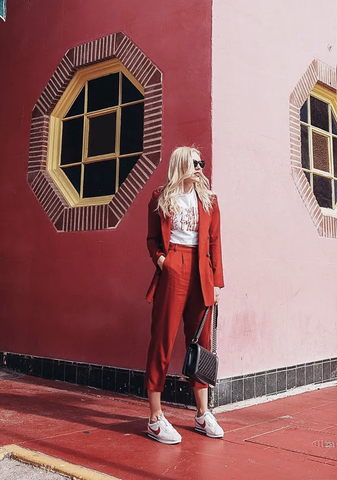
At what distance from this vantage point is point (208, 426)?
3.39m

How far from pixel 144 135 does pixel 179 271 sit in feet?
5.60

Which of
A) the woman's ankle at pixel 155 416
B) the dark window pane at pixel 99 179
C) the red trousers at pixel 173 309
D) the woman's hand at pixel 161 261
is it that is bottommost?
the woman's ankle at pixel 155 416

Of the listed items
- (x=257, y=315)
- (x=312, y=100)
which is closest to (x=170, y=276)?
(x=257, y=315)

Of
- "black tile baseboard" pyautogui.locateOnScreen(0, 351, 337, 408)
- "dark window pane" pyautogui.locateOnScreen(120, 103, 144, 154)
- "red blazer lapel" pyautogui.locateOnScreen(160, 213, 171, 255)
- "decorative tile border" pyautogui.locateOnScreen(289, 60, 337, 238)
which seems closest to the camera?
"red blazer lapel" pyautogui.locateOnScreen(160, 213, 171, 255)

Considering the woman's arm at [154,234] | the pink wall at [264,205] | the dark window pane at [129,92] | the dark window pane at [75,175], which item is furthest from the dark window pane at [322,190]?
the woman's arm at [154,234]

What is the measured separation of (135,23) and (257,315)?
2.84 m

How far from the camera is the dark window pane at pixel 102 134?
5.14 meters

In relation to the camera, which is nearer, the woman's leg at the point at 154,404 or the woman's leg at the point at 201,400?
the woman's leg at the point at 154,404

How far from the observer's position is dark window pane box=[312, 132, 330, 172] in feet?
18.4

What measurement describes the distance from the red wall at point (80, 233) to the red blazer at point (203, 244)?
0.88 m

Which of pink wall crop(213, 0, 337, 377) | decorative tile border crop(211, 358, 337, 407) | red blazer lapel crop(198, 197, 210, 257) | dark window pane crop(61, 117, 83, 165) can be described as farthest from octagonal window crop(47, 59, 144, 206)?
decorative tile border crop(211, 358, 337, 407)

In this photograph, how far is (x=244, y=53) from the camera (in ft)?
15.3

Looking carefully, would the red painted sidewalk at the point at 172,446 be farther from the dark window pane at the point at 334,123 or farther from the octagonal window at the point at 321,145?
the dark window pane at the point at 334,123

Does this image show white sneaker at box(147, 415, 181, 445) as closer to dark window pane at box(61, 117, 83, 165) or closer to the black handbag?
the black handbag
